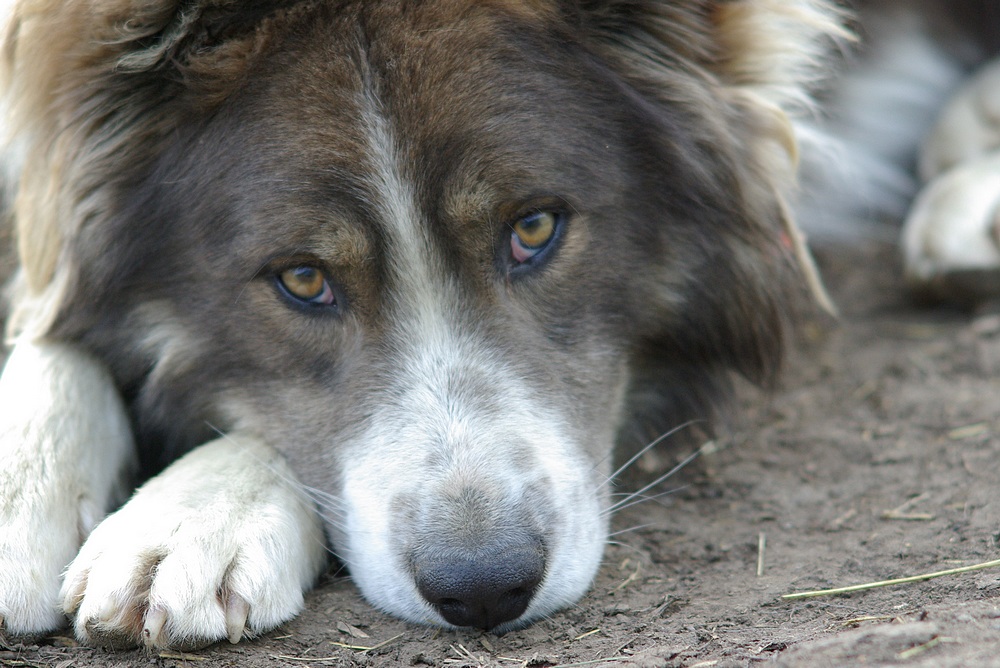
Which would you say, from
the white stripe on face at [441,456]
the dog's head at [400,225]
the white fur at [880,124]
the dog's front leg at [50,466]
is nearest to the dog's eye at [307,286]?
the dog's head at [400,225]

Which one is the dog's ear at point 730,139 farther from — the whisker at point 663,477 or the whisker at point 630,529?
the whisker at point 630,529

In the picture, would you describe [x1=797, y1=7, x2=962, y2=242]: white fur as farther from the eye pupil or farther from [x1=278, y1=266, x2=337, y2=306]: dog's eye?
[x1=278, y1=266, x2=337, y2=306]: dog's eye

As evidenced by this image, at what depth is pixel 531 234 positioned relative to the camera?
112 inches

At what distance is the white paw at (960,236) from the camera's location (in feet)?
13.8

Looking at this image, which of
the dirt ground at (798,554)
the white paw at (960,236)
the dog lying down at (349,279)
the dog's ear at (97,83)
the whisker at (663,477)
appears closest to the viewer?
the dirt ground at (798,554)

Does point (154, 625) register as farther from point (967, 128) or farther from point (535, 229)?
point (967, 128)

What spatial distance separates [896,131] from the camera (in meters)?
5.21

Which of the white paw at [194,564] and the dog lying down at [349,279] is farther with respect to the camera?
the dog lying down at [349,279]

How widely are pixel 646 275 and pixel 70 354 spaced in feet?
5.52

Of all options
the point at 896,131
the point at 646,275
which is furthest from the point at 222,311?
the point at 896,131

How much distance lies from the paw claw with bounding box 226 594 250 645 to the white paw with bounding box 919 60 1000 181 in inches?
149

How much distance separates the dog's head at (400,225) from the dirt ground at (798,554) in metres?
0.14

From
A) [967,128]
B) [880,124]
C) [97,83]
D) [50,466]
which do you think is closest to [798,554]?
[50,466]

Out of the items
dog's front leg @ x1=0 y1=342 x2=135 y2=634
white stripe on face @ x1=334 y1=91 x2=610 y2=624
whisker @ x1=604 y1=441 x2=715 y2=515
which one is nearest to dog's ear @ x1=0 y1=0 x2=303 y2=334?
dog's front leg @ x1=0 y1=342 x2=135 y2=634
